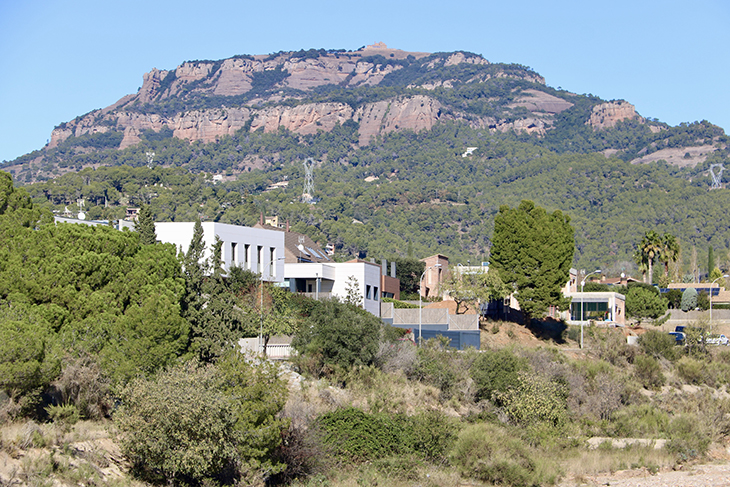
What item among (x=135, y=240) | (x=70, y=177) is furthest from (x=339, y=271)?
(x=70, y=177)

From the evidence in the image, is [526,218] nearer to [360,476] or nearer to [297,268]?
[297,268]

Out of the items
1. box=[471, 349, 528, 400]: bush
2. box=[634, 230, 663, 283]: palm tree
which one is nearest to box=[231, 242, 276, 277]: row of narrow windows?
box=[471, 349, 528, 400]: bush

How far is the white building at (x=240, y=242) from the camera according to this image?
157 feet

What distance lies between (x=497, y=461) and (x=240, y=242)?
25.5m

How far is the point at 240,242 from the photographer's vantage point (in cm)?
5094

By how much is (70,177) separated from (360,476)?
560 ft

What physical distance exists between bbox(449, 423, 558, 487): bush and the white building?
17.9m

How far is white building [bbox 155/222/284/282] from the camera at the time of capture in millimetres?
47781

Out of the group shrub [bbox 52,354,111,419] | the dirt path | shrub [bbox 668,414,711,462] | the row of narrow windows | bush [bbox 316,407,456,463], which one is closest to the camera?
shrub [bbox 52,354,111,419]

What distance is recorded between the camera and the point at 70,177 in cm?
18350

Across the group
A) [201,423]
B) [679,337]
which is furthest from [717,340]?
[201,423]

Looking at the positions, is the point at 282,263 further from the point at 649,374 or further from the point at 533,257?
the point at 649,374

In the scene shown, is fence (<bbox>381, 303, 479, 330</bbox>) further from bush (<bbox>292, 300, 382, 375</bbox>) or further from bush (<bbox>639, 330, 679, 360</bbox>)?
Result: bush (<bbox>292, 300, 382, 375</bbox>)

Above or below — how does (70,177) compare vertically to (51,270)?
above
